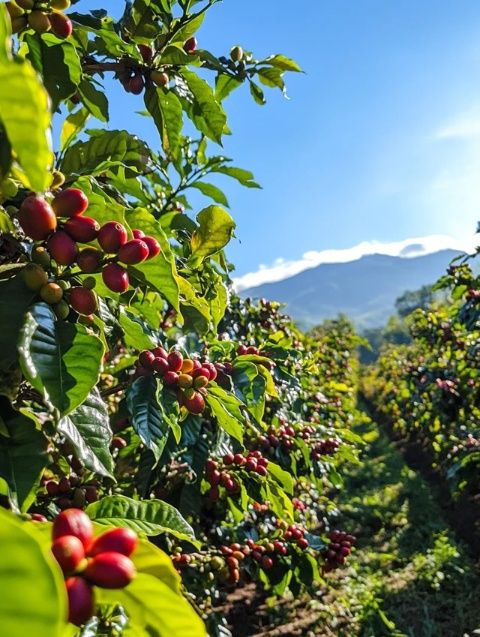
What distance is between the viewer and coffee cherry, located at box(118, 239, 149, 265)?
1132 mm

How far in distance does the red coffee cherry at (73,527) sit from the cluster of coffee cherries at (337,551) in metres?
3.32

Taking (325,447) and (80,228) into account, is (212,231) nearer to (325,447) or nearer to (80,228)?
(80,228)

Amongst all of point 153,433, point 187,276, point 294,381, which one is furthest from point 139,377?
point 294,381

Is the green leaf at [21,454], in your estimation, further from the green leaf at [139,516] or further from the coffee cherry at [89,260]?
the coffee cherry at [89,260]

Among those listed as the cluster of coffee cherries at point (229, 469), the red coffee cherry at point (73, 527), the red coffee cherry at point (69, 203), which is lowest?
the cluster of coffee cherries at point (229, 469)

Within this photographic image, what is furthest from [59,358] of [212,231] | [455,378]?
[455,378]

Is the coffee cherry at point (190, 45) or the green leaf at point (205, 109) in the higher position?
the coffee cherry at point (190, 45)

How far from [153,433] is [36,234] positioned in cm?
62

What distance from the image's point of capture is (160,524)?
3.70ft

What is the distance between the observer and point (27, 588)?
19.6 inches

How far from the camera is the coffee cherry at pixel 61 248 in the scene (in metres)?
1.07

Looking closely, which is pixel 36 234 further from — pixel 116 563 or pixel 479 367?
pixel 479 367

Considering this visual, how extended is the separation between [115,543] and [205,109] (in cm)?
169

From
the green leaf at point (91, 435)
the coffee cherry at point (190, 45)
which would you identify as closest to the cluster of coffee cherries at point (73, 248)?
the green leaf at point (91, 435)
